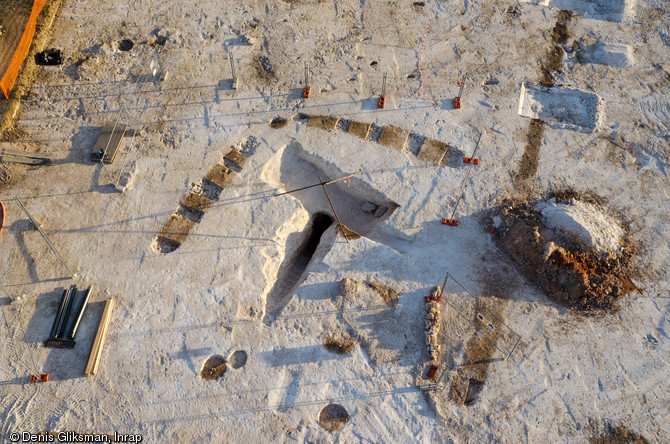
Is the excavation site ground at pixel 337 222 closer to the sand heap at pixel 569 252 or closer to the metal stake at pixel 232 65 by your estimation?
the sand heap at pixel 569 252

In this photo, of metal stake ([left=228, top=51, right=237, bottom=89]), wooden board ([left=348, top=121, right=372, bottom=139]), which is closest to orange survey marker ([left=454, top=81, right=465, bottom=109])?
wooden board ([left=348, top=121, right=372, bottom=139])

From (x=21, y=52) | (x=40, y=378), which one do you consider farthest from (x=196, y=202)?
(x=21, y=52)

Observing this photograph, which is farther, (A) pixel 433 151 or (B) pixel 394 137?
(B) pixel 394 137

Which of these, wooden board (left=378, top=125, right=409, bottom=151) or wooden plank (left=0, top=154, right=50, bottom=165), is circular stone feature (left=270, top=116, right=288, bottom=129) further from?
wooden plank (left=0, top=154, right=50, bottom=165)

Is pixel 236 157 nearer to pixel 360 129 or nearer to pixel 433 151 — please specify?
pixel 360 129

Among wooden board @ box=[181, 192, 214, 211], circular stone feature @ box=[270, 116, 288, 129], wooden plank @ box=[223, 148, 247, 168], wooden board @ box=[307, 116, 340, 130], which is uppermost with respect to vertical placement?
wooden board @ box=[307, 116, 340, 130]

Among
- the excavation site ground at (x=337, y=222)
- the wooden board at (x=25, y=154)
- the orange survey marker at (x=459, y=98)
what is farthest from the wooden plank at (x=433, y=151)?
the wooden board at (x=25, y=154)
